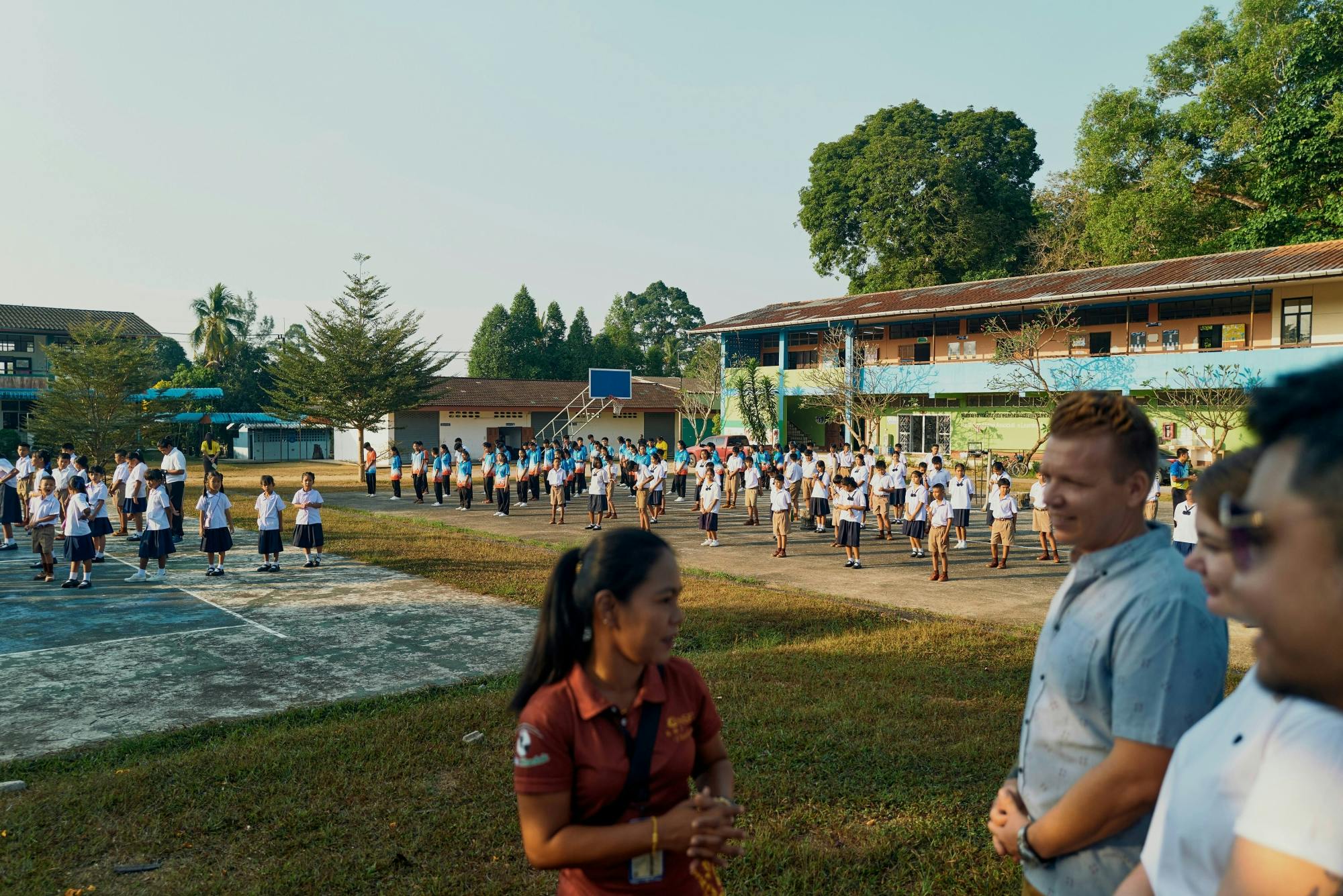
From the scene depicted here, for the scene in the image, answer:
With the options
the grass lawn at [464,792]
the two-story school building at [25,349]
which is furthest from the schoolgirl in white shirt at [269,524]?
the two-story school building at [25,349]

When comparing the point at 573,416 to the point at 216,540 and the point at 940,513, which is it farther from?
the point at 940,513

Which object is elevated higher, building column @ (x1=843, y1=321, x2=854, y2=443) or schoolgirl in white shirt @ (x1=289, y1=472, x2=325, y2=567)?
building column @ (x1=843, y1=321, x2=854, y2=443)

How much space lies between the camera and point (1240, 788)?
122cm

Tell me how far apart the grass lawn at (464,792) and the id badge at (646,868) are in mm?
2187

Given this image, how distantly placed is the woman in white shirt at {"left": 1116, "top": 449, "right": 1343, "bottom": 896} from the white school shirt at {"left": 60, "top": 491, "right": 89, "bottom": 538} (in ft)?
42.5

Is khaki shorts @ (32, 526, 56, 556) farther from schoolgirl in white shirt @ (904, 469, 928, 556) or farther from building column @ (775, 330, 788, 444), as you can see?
A: building column @ (775, 330, 788, 444)

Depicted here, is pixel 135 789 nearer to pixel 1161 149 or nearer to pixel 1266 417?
pixel 1266 417

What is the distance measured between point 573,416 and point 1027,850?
3842 cm

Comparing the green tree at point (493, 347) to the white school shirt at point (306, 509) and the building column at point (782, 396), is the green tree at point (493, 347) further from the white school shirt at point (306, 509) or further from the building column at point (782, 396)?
the white school shirt at point (306, 509)

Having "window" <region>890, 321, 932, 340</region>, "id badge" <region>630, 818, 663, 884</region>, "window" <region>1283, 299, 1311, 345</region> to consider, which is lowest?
"id badge" <region>630, 818, 663, 884</region>

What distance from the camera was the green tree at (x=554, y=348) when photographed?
52.2 metres

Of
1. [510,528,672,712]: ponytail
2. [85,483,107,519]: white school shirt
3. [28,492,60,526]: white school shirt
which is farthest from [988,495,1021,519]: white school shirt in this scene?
[28,492,60,526]: white school shirt

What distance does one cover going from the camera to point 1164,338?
90.4ft

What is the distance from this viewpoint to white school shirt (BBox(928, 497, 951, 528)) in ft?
39.9
